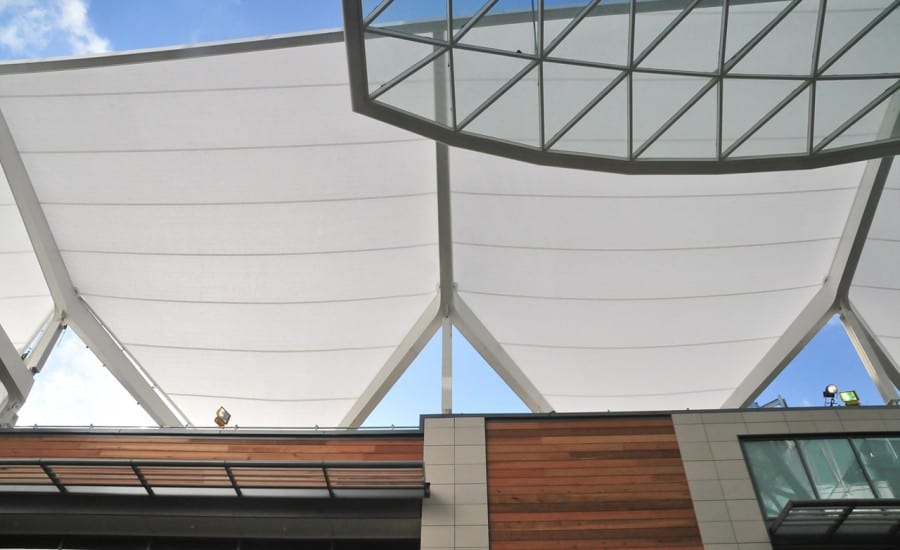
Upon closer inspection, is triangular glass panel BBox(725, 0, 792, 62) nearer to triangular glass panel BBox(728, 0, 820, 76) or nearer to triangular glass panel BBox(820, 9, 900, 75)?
triangular glass panel BBox(728, 0, 820, 76)

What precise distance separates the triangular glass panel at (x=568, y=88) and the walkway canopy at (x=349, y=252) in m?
3.12

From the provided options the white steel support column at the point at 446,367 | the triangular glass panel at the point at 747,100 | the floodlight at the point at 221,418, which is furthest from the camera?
the white steel support column at the point at 446,367

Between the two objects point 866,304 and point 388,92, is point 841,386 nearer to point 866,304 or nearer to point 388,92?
point 866,304

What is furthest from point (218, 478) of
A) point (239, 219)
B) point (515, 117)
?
point (515, 117)

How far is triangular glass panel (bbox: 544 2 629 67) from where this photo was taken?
10625 mm

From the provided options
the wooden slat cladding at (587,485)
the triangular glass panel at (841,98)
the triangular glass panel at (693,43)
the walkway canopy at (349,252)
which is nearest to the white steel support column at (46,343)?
the walkway canopy at (349,252)

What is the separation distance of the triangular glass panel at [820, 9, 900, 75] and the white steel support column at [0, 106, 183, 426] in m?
17.8

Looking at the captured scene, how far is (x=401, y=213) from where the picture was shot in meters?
18.1

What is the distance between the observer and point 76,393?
21047 mm

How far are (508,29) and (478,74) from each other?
831 millimetres

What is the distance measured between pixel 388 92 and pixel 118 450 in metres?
9.00

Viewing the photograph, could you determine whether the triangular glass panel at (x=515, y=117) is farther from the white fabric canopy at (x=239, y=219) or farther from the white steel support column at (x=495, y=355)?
the white steel support column at (x=495, y=355)

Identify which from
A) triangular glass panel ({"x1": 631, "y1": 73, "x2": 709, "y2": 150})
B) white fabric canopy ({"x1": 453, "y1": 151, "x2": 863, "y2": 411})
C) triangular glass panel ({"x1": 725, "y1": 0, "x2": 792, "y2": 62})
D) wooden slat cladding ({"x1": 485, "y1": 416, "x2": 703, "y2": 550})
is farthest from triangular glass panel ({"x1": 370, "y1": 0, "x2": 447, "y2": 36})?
wooden slat cladding ({"x1": 485, "y1": 416, "x2": 703, "y2": 550})

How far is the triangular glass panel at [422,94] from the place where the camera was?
10.9 meters
